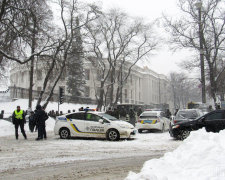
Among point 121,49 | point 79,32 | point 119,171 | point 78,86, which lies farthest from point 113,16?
point 119,171

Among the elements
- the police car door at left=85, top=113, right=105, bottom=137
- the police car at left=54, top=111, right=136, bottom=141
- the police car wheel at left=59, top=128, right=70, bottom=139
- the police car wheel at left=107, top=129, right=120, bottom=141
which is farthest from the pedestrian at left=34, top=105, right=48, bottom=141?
the police car wheel at left=107, top=129, right=120, bottom=141

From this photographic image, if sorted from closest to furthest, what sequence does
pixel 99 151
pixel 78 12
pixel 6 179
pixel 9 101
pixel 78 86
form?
pixel 6 179, pixel 99 151, pixel 78 12, pixel 9 101, pixel 78 86

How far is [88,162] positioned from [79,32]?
65.1ft

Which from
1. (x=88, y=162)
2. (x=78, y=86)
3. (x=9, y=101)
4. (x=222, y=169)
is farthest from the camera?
(x=78, y=86)

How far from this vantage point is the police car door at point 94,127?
14.2m

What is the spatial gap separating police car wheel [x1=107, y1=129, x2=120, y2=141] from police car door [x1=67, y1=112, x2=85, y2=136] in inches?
59.4

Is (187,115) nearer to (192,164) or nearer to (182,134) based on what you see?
(182,134)

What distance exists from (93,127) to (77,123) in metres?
0.91

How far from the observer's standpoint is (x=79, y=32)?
2628 cm

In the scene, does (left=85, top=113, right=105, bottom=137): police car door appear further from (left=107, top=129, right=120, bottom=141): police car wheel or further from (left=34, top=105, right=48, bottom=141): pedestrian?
(left=34, top=105, right=48, bottom=141): pedestrian

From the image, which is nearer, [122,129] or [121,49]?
[122,129]

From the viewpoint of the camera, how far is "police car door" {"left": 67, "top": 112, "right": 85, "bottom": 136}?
573 inches

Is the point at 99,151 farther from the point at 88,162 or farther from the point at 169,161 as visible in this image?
the point at 169,161

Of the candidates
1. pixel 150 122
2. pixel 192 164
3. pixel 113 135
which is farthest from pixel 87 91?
pixel 192 164
